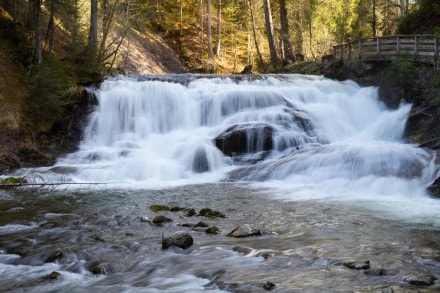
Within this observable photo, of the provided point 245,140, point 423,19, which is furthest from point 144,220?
point 423,19

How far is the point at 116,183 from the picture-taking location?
550 inches

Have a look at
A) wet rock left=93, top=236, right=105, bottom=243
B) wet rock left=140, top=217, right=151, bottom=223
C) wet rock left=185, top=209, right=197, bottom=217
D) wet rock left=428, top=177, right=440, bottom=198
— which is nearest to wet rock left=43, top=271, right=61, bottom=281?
wet rock left=93, top=236, right=105, bottom=243

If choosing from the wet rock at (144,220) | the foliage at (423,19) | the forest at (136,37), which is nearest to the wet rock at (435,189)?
the forest at (136,37)

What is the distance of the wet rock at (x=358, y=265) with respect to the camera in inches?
233

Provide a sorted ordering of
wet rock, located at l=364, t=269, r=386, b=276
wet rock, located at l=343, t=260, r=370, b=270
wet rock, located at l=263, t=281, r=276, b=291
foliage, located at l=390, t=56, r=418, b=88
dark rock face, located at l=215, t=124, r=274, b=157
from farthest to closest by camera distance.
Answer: foliage, located at l=390, t=56, r=418, b=88, dark rock face, located at l=215, t=124, r=274, b=157, wet rock, located at l=343, t=260, r=370, b=270, wet rock, located at l=364, t=269, r=386, b=276, wet rock, located at l=263, t=281, r=276, b=291

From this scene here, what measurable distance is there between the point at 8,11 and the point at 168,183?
1188 cm

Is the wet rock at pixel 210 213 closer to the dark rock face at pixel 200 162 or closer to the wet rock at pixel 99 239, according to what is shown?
the wet rock at pixel 99 239

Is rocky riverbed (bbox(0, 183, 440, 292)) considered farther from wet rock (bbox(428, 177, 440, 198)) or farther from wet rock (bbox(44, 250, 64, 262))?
wet rock (bbox(428, 177, 440, 198))

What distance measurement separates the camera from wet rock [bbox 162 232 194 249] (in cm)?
732

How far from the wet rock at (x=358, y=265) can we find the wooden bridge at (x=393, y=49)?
14823mm

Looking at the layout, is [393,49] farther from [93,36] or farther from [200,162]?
[93,36]

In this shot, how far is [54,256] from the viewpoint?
6883 mm

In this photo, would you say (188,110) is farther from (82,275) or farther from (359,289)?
(359,289)

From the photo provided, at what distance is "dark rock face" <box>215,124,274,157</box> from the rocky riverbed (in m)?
5.50
